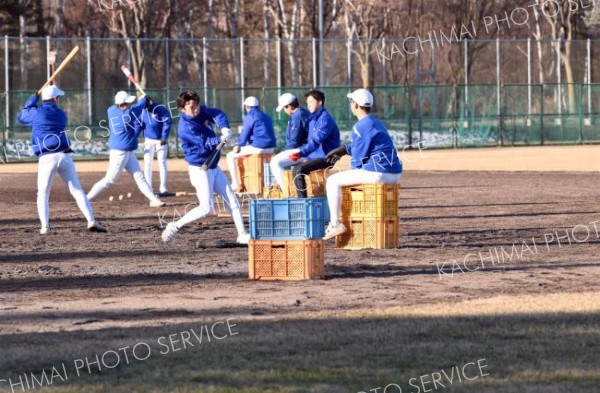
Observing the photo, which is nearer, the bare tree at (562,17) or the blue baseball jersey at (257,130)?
the blue baseball jersey at (257,130)

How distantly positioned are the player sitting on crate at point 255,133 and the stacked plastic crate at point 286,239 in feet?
39.0

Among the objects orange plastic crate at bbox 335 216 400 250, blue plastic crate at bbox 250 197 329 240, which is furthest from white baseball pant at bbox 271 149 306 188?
blue plastic crate at bbox 250 197 329 240

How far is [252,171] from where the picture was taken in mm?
28000

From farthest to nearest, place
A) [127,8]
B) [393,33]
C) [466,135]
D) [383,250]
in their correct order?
[393,33] → [127,8] → [466,135] → [383,250]

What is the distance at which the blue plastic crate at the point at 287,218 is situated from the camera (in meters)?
13.9

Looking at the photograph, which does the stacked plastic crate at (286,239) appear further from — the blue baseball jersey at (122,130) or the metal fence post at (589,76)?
the metal fence post at (589,76)

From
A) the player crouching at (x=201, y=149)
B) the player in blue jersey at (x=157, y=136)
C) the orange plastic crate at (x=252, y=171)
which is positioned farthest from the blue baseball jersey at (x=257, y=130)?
the player crouching at (x=201, y=149)

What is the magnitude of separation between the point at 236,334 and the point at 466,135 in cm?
3953

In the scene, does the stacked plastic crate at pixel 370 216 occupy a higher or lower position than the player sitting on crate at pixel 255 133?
lower

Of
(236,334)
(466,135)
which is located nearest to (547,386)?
(236,334)

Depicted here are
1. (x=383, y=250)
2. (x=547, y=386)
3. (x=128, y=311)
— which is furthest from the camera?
(x=383, y=250)

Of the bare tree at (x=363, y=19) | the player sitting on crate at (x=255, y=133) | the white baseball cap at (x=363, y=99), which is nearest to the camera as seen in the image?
the white baseball cap at (x=363, y=99)

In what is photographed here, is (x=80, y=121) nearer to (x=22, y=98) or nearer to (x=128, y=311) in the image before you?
(x=22, y=98)

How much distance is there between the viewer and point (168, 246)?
17625 millimetres
